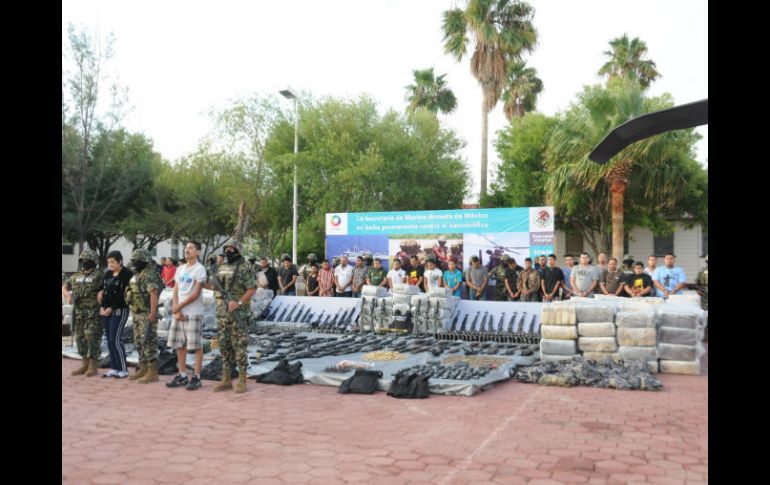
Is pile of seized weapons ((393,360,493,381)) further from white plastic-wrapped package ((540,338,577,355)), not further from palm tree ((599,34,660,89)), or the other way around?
palm tree ((599,34,660,89))

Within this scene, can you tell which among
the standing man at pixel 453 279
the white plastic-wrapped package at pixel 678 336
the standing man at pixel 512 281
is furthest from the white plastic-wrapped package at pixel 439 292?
the white plastic-wrapped package at pixel 678 336

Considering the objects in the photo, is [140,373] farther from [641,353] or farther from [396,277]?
[641,353]

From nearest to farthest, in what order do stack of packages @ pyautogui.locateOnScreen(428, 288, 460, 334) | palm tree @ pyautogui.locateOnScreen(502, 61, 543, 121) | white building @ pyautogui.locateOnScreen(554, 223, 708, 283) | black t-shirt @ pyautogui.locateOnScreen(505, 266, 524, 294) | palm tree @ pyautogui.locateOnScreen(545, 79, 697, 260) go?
stack of packages @ pyautogui.locateOnScreen(428, 288, 460, 334)
black t-shirt @ pyautogui.locateOnScreen(505, 266, 524, 294)
palm tree @ pyautogui.locateOnScreen(545, 79, 697, 260)
white building @ pyautogui.locateOnScreen(554, 223, 708, 283)
palm tree @ pyautogui.locateOnScreen(502, 61, 543, 121)

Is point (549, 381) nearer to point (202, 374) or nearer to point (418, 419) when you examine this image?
point (418, 419)

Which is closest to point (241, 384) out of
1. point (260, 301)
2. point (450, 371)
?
point (450, 371)

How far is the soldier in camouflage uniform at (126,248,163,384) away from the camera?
838cm

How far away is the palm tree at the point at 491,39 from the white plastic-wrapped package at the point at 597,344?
64.0 ft

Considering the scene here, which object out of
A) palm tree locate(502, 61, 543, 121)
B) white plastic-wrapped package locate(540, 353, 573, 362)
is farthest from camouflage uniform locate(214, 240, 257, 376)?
palm tree locate(502, 61, 543, 121)

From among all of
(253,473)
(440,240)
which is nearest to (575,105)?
(440,240)

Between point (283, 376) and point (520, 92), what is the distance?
1147 inches

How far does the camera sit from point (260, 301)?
14680 mm

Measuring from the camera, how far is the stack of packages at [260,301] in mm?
14500

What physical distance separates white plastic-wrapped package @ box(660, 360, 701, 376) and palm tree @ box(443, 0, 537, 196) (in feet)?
65.2

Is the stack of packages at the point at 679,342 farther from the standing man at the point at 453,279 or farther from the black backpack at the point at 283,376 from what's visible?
the standing man at the point at 453,279
